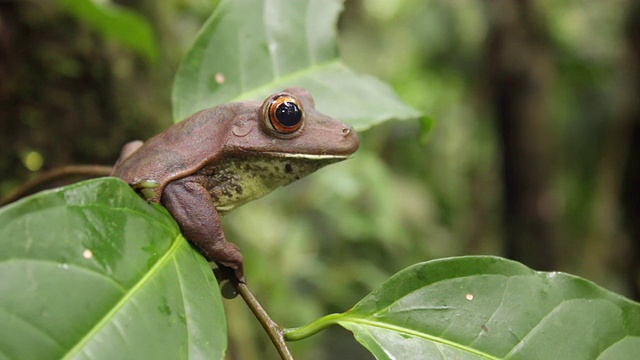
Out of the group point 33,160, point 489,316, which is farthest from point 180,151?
point 33,160

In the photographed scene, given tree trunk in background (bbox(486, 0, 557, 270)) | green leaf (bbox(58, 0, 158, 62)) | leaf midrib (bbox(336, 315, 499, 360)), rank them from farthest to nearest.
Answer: tree trunk in background (bbox(486, 0, 557, 270)), green leaf (bbox(58, 0, 158, 62)), leaf midrib (bbox(336, 315, 499, 360))

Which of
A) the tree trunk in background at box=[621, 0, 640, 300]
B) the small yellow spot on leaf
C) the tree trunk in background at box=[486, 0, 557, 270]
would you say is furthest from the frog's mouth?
the tree trunk in background at box=[486, 0, 557, 270]

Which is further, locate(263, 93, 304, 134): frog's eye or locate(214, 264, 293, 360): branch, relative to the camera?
locate(263, 93, 304, 134): frog's eye

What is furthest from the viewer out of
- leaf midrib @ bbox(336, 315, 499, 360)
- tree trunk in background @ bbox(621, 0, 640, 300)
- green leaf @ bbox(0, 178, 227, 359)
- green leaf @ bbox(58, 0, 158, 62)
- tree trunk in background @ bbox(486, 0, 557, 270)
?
tree trunk in background @ bbox(486, 0, 557, 270)

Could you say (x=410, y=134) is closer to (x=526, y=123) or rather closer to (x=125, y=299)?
(x=526, y=123)

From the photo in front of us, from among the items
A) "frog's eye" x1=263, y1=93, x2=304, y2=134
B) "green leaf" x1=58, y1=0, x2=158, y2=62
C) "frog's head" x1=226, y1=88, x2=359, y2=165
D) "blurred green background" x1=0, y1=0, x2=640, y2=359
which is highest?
"green leaf" x1=58, y1=0, x2=158, y2=62

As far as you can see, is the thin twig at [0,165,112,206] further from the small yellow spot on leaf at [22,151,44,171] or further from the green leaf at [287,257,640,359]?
the green leaf at [287,257,640,359]

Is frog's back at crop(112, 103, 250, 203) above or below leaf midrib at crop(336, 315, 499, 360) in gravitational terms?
above

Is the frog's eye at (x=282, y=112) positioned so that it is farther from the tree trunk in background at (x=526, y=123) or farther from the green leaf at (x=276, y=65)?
the tree trunk in background at (x=526, y=123)
